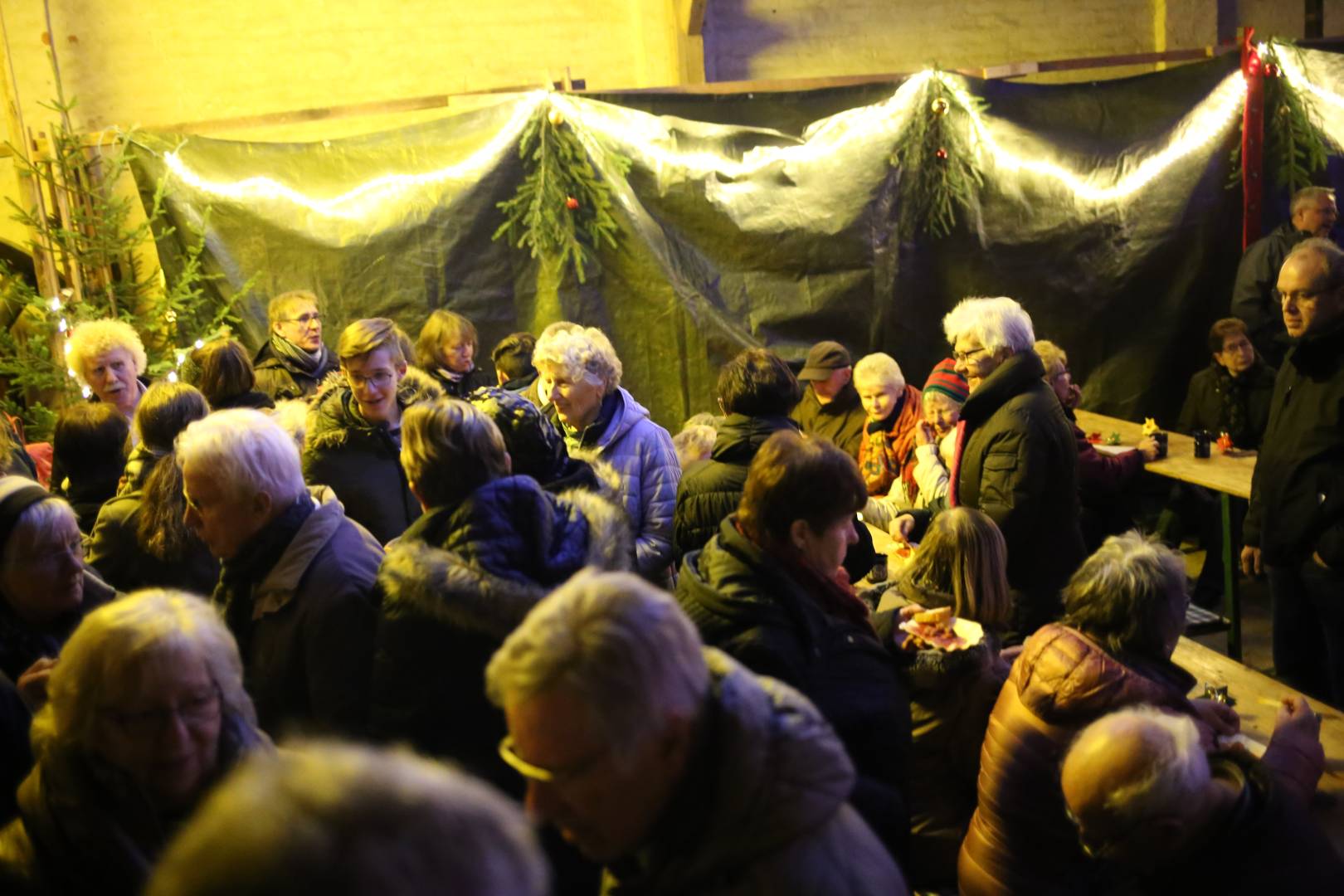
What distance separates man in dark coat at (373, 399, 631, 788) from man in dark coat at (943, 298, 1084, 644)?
1935 mm

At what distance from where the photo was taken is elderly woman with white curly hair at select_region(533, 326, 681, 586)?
383 centimetres

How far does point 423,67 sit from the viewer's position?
7.91 metres

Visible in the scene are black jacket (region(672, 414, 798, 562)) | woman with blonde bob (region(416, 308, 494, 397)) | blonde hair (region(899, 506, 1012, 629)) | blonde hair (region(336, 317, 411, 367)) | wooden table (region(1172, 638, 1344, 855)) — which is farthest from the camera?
woman with blonde bob (region(416, 308, 494, 397))

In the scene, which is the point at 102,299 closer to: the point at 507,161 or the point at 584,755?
the point at 507,161

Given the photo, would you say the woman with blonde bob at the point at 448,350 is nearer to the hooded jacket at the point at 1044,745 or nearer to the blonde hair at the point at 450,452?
the blonde hair at the point at 450,452

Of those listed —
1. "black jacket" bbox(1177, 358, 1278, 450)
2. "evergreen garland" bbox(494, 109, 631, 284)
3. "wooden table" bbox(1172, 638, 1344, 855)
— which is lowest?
"wooden table" bbox(1172, 638, 1344, 855)

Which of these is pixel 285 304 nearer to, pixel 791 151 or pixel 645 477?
pixel 645 477

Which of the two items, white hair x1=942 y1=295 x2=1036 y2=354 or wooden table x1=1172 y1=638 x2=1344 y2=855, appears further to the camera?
white hair x1=942 y1=295 x2=1036 y2=354

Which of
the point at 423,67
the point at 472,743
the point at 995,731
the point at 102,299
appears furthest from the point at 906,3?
the point at 472,743

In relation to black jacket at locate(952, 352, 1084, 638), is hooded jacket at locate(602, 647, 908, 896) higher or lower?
higher

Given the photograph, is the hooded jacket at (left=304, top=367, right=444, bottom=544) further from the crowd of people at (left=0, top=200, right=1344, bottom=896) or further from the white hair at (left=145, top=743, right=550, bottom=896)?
the white hair at (left=145, top=743, right=550, bottom=896)

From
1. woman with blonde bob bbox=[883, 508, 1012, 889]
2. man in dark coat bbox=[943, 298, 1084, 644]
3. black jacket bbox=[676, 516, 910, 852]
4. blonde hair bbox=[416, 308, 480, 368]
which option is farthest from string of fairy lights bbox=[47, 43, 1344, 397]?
black jacket bbox=[676, 516, 910, 852]

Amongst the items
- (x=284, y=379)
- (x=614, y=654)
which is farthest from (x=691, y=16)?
(x=614, y=654)

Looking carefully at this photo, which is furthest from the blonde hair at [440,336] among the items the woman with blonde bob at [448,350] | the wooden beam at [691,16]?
the wooden beam at [691,16]
